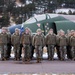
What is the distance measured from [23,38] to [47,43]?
130 centimetres

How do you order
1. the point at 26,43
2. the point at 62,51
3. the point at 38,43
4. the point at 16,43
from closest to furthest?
the point at 38,43 < the point at 26,43 < the point at 16,43 < the point at 62,51

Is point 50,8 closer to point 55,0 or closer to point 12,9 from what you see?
point 55,0

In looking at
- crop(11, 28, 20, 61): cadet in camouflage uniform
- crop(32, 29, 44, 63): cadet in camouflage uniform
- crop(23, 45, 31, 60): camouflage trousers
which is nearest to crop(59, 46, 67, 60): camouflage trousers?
crop(32, 29, 44, 63): cadet in camouflage uniform

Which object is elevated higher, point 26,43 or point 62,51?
point 26,43

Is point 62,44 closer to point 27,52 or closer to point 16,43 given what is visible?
point 27,52

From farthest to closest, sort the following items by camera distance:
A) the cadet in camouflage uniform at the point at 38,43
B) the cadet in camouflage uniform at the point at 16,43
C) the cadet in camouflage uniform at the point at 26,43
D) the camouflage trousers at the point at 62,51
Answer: the camouflage trousers at the point at 62,51, the cadet in camouflage uniform at the point at 16,43, the cadet in camouflage uniform at the point at 26,43, the cadet in camouflage uniform at the point at 38,43

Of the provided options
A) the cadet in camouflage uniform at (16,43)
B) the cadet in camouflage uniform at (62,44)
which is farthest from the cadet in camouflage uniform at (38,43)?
the cadet in camouflage uniform at (62,44)

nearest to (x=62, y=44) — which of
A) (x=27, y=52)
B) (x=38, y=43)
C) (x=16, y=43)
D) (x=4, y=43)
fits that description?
(x=38, y=43)

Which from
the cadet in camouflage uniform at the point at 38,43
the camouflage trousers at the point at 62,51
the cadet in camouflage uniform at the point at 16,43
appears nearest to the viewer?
the cadet in camouflage uniform at the point at 38,43

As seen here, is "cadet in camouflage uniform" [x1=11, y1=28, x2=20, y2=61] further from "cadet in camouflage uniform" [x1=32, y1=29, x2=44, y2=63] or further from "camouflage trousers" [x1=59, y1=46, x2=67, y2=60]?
"camouflage trousers" [x1=59, y1=46, x2=67, y2=60]

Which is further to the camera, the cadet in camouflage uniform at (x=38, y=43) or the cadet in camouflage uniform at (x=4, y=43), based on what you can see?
the cadet in camouflage uniform at (x=4, y=43)

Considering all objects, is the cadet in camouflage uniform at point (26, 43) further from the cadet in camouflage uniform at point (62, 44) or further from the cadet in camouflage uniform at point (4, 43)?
the cadet in camouflage uniform at point (62, 44)

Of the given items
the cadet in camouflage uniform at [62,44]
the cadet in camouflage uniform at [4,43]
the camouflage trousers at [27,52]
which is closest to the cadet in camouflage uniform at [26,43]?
the camouflage trousers at [27,52]

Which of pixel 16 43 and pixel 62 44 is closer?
pixel 16 43
